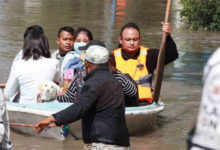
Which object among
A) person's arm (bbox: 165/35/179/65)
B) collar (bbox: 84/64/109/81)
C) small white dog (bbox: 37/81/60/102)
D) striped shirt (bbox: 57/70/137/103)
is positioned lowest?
small white dog (bbox: 37/81/60/102)

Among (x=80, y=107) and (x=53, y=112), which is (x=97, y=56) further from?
(x=53, y=112)

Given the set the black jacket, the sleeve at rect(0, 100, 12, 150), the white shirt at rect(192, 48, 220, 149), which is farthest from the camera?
the black jacket

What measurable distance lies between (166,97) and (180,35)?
8828 mm

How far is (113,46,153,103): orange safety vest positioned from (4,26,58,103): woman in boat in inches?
32.5

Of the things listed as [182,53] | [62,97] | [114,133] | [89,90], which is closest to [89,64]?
[89,90]

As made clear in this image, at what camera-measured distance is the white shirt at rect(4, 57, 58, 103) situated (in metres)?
7.52

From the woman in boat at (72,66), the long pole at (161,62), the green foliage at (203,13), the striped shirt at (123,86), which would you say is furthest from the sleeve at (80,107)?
the green foliage at (203,13)

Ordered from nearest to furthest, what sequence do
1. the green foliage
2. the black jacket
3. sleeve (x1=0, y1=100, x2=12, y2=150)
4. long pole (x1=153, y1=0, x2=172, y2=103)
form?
sleeve (x1=0, y1=100, x2=12, y2=150) < the black jacket < long pole (x1=153, y1=0, x2=172, y2=103) < the green foliage

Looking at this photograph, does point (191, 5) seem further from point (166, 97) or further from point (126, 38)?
point (126, 38)

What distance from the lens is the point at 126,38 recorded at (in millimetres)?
7891

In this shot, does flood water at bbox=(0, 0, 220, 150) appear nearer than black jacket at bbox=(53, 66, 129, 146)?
No

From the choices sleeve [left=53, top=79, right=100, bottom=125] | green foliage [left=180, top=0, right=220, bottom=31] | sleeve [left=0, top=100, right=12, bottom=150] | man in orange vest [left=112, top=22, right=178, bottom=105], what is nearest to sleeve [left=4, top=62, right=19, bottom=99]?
man in orange vest [left=112, top=22, right=178, bottom=105]

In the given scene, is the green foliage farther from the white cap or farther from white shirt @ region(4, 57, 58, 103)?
the white cap

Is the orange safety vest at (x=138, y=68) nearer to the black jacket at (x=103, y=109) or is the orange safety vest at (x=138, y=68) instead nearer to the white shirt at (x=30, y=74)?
the white shirt at (x=30, y=74)
